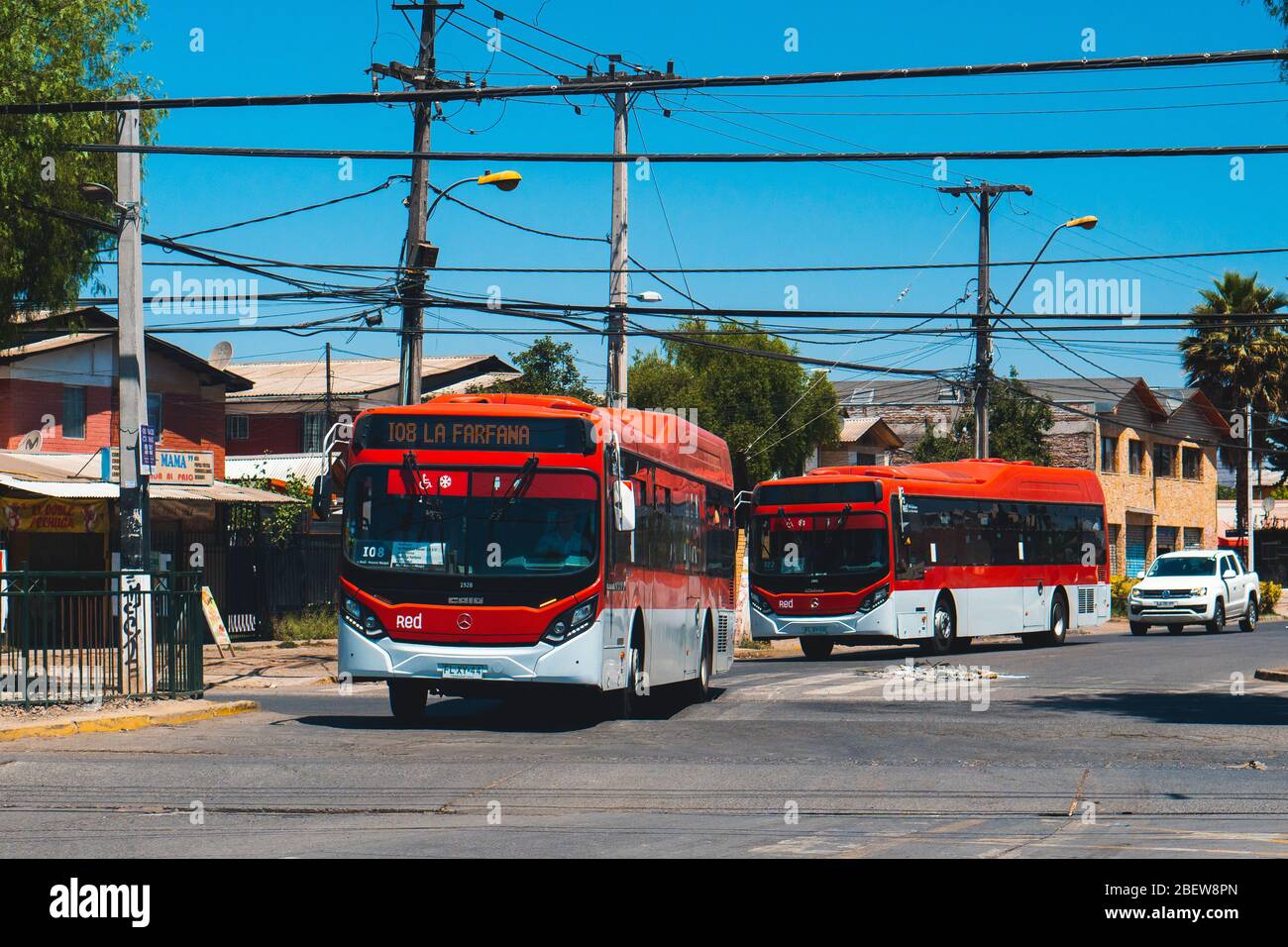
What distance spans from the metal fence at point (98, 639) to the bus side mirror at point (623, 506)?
5448 mm

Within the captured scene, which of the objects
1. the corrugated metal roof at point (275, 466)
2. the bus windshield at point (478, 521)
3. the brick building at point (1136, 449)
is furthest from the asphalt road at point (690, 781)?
the brick building at point (1136, 449)

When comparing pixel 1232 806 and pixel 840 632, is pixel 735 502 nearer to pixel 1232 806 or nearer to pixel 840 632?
pixel 840 632

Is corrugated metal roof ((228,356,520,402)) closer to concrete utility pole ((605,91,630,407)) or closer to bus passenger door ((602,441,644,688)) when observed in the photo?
concrete utility pole ((605,91,630,407))

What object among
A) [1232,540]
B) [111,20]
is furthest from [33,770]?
[1232,540]

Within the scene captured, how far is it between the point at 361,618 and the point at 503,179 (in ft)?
33.6

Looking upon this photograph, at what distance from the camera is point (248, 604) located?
111 ft

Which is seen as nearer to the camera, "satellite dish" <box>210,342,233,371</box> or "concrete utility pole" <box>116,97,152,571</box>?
"concrete utility pole" <box>116,97,152,571</box>

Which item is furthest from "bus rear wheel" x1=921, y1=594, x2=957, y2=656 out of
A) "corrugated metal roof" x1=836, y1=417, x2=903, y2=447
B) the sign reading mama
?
"corrugated metal roof" x1=836, y1=417, x2=903, y2=447

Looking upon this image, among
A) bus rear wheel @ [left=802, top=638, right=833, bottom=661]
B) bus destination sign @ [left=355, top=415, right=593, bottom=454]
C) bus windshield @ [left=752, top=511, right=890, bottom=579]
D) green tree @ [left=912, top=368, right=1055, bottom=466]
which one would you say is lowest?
bus rear wheel @ [left=802, top=638, right=833, bottom=661]

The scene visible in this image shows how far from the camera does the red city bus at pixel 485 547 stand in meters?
16.0

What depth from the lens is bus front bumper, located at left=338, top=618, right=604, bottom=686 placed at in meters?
15.9

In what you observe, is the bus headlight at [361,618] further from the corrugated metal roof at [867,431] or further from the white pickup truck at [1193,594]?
the corrugated metal roof at [867,431]

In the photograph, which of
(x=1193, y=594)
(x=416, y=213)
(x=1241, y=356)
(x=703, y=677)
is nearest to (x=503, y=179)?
(x=416, y=213)

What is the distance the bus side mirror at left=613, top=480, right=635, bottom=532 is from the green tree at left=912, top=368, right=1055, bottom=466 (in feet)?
140
